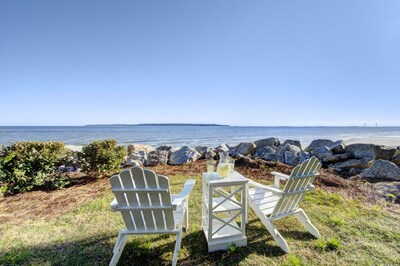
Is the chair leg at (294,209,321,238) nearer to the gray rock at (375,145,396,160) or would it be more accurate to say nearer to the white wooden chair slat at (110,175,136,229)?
the white wooden chair slat at (110,175,136,229)

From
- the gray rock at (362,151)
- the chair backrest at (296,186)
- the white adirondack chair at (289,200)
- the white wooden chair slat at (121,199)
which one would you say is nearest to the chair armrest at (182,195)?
the white wooden chair slat at (121,199)

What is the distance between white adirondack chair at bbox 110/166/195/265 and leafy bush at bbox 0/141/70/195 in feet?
10.8

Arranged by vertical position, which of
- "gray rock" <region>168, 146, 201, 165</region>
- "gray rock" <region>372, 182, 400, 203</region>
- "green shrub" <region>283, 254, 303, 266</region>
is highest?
"gray rock" <region>168, 146, 201, 165</region>

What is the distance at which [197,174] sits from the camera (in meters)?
5.76


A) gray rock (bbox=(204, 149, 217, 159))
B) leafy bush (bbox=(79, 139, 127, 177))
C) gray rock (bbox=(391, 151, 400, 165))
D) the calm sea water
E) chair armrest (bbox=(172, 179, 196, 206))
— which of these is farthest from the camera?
the calm sea water

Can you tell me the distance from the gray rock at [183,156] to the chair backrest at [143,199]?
16.3ft

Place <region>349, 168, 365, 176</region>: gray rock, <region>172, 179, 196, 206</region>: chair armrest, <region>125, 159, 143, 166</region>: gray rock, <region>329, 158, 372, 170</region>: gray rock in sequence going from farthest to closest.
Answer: <region>125, 159, 143, 166</region>: gray rock < <region>329, 158, 372, 170</region>: gray rock < <region>349, 168, 365, 176</region>: gray rock < <region>172, 179, 196, 206</region>: chair armrest

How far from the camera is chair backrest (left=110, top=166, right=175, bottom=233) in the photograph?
192 centimetres

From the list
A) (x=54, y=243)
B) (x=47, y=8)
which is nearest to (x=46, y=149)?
(x=54, y=243)

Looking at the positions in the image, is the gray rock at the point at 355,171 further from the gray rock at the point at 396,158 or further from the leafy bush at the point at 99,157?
the leafy bush at the point at 99,157

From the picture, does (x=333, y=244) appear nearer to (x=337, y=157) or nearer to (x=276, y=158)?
(x=276, y=158)

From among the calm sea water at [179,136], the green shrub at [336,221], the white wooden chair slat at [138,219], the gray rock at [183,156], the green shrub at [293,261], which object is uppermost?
the white wooden chair slat at [138,219]

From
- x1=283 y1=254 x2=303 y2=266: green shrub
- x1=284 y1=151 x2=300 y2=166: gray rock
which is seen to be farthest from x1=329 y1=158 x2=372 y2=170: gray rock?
x1=283 y1=254 x2=303 y2=266: green shrub

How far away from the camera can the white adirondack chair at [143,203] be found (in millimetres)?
1923
